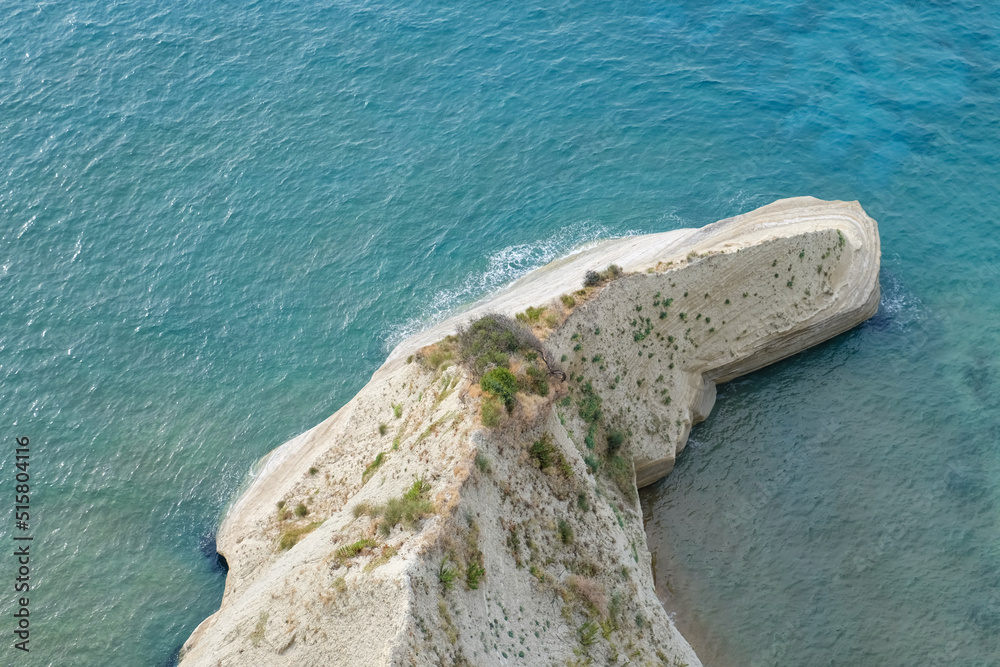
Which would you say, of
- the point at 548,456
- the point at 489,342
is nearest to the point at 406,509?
the point at 548,456

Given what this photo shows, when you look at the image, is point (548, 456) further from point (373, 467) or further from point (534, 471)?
point (373, 467)

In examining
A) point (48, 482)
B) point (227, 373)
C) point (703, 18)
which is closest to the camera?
point (48, 482)

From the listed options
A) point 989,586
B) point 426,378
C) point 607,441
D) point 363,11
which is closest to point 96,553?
point 426,378

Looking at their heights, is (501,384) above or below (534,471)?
above

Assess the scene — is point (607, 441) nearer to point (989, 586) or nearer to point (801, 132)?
point (989, 586)

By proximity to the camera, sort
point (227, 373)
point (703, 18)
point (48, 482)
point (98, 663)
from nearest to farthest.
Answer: point (98, 663), point (48, 482), point (227, 373), point (703, 18)

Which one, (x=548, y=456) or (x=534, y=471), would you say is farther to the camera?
(x=548, y=456)

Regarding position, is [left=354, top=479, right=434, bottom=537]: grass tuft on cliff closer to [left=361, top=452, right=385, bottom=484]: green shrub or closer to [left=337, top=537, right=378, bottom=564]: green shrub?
[left=337, top=537, right=378, bottom=564]: green shrub

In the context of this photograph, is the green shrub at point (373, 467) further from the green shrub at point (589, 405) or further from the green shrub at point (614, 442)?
the green shrub at point (614, 442)
